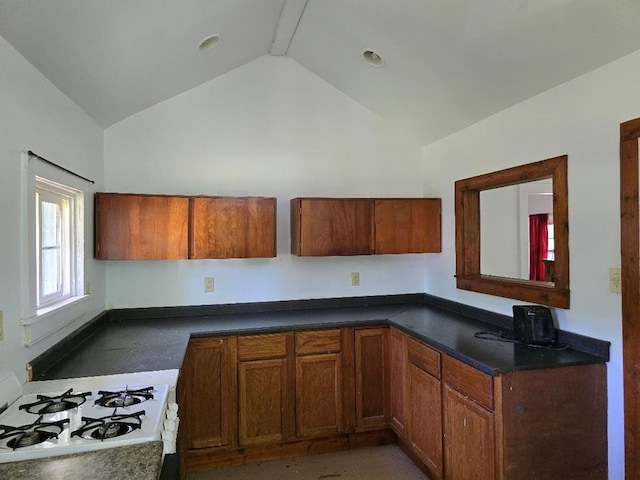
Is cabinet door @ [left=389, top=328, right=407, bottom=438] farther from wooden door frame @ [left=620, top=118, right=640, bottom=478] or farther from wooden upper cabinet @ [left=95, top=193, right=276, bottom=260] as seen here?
wooden door frame @ [left=620, top=118, right=640, bottom=478]

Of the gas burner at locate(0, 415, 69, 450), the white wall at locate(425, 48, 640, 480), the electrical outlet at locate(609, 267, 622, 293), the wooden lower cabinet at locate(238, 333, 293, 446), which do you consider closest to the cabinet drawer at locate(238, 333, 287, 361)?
the wooden lower cabinet at locate(238, 333, 293, 446)

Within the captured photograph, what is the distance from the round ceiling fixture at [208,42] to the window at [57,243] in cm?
116

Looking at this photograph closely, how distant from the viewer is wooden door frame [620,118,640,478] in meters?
1.82

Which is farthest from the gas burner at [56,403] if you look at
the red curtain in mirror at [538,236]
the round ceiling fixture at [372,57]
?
the red curtain in mirror at [538,236]

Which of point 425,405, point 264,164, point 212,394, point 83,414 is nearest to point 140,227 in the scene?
point 264,164

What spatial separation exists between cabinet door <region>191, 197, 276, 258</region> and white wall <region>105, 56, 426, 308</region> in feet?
1.13

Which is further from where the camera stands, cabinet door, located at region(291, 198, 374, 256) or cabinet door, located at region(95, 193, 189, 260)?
cabinet door, located at region(291, 198, 374, 256)

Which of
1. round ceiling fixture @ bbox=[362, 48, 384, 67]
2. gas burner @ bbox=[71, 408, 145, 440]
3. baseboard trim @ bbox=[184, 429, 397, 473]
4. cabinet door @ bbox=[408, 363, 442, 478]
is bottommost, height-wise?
baseboard trim @ bbox=[184, 429, 397, 473]

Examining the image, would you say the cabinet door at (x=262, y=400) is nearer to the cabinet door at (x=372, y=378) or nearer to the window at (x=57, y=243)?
the cabinet door at (x=372, y=378)

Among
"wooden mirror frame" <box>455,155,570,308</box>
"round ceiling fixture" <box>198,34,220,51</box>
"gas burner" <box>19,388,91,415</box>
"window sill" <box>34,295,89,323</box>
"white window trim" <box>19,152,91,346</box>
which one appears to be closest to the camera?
"gas burner" <box>19,388,91,415</box>

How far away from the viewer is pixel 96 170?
2.80 meters

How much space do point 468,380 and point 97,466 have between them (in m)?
1.66

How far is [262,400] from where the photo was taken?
273 cm

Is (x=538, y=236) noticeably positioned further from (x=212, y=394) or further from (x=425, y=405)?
(x=212, y=394)
